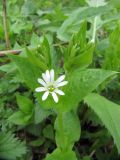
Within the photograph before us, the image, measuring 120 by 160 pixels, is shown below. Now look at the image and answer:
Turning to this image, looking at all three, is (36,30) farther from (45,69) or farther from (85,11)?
(45,69)

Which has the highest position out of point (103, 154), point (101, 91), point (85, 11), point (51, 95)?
point (85, 11)

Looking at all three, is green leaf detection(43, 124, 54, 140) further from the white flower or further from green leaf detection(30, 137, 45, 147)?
the white flower

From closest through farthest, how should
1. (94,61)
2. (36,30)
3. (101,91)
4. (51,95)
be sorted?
(51,95) → (101,91) → (94,61) → (36,30)

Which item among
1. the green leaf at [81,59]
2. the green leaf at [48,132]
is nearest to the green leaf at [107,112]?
the green leaf at [81,59]

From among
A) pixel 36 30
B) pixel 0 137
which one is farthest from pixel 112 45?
pixel 36 30

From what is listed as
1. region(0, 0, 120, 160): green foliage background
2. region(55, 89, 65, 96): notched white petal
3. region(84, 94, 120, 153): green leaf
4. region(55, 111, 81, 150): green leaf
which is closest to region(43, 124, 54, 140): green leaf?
region(0, 0, 120, 160): green foliage background

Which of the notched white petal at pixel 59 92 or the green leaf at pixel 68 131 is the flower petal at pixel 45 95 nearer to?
the notched white petal at pixel 59 92
